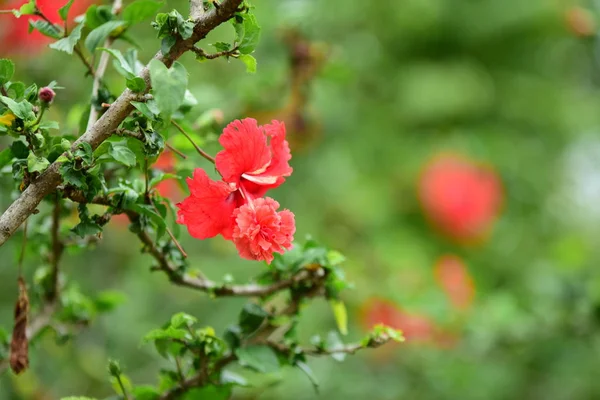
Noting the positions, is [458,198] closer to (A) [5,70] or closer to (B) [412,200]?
(B) [412,200]

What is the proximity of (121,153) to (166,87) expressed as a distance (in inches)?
4.2

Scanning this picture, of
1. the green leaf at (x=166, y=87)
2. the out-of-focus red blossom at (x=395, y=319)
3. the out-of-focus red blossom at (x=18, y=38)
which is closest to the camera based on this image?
the green leaf at (x=166, y=87)

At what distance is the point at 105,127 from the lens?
64 centimetres

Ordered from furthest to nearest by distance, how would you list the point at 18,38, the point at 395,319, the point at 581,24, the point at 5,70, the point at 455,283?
the point at 455,283, the point at 395,319, the point at 581,24, the point at 18,38, the point at 5,70

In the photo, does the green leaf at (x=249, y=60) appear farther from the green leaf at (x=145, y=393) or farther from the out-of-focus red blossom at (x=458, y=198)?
the out-of-focus red blossom at (x=458, y=198)

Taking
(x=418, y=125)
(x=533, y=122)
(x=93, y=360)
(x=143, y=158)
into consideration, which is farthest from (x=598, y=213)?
(x=143, y=158)

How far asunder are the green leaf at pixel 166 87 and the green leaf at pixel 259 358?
35cm

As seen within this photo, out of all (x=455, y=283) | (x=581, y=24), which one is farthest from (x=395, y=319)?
(x=581, y=24)

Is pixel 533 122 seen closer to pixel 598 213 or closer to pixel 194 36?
pixel 598 213

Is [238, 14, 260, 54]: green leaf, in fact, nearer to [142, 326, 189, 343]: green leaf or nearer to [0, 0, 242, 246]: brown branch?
[0, 0, 242, 246]: brown branch


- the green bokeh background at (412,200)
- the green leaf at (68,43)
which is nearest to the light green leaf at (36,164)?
the green leaf at (68,43)

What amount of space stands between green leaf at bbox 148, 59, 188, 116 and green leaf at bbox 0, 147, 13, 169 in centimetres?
23

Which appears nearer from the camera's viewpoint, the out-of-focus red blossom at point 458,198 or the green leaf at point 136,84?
the green leaf at point 136,84

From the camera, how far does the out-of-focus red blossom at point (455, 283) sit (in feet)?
7.29
